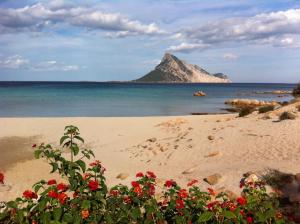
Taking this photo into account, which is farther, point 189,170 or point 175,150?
point 175,150

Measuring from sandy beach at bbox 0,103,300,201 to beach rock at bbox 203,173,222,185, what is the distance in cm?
12

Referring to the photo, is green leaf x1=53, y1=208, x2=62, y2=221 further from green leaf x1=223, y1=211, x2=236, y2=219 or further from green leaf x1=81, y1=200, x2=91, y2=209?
green leaf x1=223, y1=211, x2=236, y2=219

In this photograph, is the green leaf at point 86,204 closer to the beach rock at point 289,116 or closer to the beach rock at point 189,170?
the beach rock at point 189,170

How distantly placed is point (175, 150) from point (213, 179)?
16.2 ft

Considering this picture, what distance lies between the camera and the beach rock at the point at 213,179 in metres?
10.8

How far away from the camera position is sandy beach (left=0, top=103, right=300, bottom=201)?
476 inches

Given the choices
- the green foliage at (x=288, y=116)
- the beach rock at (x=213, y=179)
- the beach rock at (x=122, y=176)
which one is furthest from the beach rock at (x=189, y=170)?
the green foliage at (x=288, y=116)

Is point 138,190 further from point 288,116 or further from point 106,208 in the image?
point 288,116

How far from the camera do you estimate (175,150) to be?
15.7 meters

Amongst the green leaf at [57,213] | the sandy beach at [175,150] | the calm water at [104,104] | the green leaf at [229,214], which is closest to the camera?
the green leaf at [57,213]

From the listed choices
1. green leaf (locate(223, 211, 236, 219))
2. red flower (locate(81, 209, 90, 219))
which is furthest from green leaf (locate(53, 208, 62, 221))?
green leaf (locate(223, 211, 236, 219))

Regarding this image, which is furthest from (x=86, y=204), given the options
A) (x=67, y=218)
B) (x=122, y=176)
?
(x=122, y=176)

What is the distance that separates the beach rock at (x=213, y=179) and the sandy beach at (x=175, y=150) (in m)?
0.12

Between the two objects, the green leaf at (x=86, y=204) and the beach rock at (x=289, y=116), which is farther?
the beach rock at (x=289, y=116)
